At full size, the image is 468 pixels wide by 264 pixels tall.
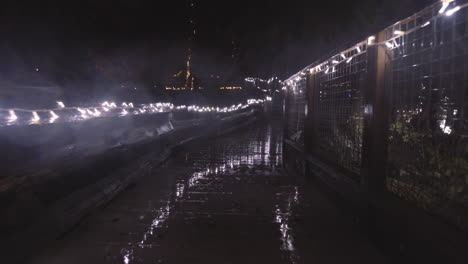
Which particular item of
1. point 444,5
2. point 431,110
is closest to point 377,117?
point 431,110

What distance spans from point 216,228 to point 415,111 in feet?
10.1

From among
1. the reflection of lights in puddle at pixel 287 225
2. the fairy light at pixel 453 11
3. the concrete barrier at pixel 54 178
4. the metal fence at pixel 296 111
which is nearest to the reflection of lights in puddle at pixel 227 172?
the reflection of lights in puddle at pixel 287 225

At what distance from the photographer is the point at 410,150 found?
3.75 meters

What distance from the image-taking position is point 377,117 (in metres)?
4.18

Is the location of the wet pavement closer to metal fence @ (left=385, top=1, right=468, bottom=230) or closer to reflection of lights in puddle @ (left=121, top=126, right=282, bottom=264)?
reflection of lights in puddle @ (left=121, top=126, right=282, bottom=264)

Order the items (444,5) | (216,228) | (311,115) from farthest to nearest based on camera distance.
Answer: (311,115) → (216,228) → (444,5)

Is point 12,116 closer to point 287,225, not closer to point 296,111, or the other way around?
point 296,111

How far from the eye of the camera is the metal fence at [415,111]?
294 centimetres

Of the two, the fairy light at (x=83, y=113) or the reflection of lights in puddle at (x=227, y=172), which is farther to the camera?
the fairy light at (x=83, y=113)

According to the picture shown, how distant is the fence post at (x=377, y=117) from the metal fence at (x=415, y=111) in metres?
0.01

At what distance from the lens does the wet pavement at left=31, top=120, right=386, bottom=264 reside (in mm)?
4098

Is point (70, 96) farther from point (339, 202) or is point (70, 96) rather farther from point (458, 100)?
point (458, 100)

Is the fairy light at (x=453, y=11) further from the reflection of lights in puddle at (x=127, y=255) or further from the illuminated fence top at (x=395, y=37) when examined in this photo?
the reflection of lights in puddle at (x=127, y=255)

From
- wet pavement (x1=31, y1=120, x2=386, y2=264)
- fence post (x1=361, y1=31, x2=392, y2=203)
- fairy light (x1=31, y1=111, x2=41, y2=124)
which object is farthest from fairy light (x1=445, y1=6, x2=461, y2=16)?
fairy light (x1=31, y1=111, x2=41, y2=124)
